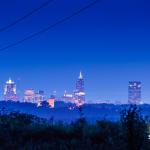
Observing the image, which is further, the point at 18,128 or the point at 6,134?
A: the point at 18,128

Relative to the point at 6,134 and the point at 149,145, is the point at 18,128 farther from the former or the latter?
the point at 149,145

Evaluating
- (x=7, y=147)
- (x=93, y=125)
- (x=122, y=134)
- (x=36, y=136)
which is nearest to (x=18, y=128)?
(x=36, y=136)

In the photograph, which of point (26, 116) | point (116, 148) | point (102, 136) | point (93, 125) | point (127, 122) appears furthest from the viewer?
point (26, 116)

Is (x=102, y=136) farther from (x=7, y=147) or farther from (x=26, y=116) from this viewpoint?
(x=26, y=116)

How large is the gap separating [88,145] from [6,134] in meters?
3.57

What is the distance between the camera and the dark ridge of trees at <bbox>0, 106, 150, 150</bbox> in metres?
14.0

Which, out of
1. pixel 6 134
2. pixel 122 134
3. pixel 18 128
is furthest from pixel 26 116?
pixel 122 134

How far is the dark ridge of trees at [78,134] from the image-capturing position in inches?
552

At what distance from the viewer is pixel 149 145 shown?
17188mm

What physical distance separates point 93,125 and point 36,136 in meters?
2.35

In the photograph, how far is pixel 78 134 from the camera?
20.5 metres

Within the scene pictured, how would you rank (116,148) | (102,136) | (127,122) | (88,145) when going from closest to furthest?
(127,122), (116,148), (88,145), (102,136)

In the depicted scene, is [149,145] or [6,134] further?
[6,134]

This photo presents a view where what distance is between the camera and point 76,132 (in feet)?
68.3
